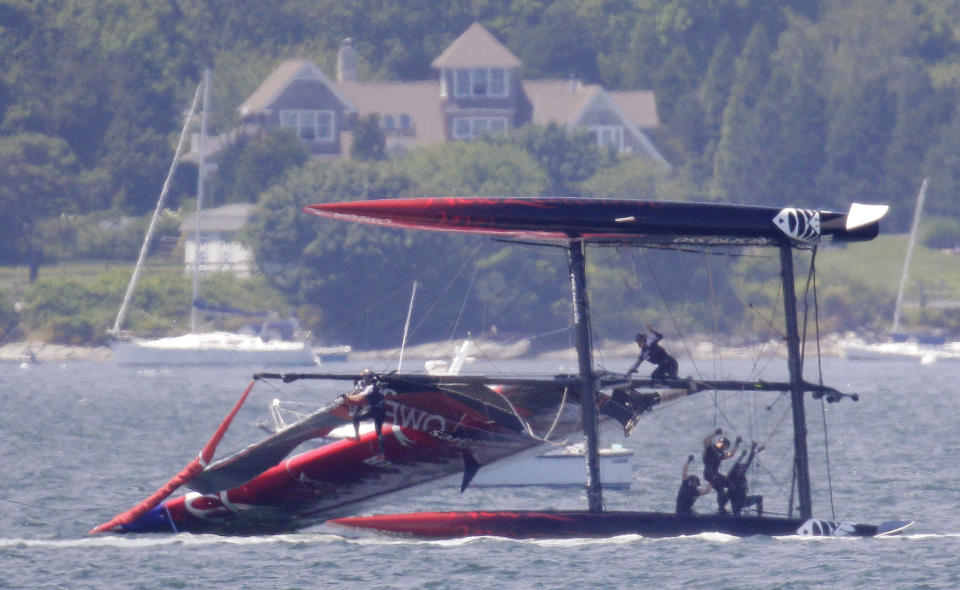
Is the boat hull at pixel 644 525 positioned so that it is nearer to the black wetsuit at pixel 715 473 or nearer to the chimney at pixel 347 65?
the black wetsuit at pixel 715 473

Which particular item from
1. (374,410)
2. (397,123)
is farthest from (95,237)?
(374,410)

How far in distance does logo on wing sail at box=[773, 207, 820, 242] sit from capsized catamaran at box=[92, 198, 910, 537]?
2 centimetres

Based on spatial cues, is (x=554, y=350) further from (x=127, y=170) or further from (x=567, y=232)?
(x=567, y=232)

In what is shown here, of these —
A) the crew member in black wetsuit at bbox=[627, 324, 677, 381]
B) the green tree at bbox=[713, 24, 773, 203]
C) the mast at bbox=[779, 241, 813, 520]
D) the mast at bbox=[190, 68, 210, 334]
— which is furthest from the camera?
the green tree at bbox=[713, 24, 773, 203]

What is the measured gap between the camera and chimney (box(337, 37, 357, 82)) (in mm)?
143250

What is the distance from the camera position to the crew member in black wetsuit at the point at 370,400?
29.8 metres

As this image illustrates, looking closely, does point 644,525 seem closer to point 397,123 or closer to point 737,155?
point 737,155

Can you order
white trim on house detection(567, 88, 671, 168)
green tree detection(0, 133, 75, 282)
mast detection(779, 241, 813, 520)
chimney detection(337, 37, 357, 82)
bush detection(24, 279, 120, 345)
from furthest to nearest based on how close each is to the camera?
chimney detection(337, 37, 357, 82)
white trim on house detection(567, 88, 671, 168)
green tree detection(0, 133, 75, 282)
bush detection(24, 279, 120, 345)
mast detection(779, 241, 813, 520)

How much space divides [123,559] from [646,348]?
9.18 m

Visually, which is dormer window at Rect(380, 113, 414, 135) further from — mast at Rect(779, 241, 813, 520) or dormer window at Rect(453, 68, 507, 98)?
mast at Rect(779, 241, 813, 520)

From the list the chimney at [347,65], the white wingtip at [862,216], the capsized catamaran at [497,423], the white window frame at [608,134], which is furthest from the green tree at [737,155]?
the white wingtip at [862,216]

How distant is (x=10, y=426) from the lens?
2437 inches

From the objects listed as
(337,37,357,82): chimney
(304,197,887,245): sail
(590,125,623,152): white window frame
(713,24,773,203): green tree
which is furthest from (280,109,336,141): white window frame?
(304,197,887,245): sail

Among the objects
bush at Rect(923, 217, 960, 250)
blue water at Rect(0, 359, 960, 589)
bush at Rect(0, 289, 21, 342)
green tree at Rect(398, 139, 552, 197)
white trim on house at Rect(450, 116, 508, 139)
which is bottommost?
blue water at Rect(0, 359, 960, 589)
